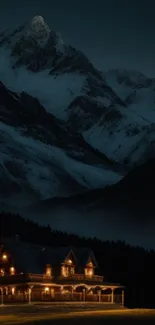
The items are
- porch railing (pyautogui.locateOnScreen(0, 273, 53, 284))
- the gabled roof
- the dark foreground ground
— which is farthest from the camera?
the gabled roof

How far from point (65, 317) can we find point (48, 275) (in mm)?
24602

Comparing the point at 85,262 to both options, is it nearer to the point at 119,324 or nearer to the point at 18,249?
the point at 18,249

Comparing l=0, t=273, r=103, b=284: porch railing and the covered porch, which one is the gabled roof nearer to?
l=0, t=273, r=103, b=284: porch railing

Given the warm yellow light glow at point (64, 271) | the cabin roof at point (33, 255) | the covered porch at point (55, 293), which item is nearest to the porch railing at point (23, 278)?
the covered porch at point (55, 293)

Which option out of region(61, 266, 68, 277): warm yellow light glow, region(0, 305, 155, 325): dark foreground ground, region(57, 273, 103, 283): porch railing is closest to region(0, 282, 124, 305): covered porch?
region(57, 273, 103, 283): porch railing

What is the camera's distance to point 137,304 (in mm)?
140125

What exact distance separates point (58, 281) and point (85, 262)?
26.4ft

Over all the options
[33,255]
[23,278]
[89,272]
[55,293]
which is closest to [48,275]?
[55,293]

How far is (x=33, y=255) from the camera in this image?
421 feet

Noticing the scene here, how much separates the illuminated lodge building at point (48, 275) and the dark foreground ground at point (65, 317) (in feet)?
24.5

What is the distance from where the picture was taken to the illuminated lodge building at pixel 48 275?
12256 cm

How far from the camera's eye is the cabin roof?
126 metres

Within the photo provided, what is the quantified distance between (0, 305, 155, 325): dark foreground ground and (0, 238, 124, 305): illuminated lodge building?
746 cm

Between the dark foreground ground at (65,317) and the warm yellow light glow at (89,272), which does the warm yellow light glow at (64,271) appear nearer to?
the warm yellow light glow at (89,272)
